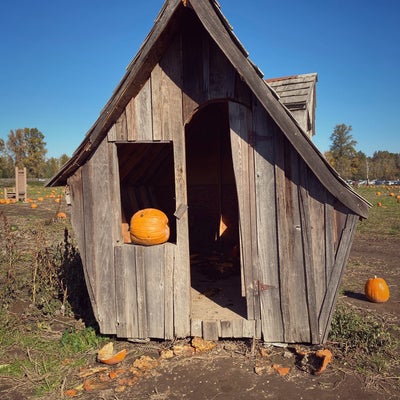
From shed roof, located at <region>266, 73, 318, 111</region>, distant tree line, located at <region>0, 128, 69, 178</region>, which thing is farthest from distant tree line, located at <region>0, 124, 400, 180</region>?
shed roof, located at <region>266, 73, 318, 111</region>

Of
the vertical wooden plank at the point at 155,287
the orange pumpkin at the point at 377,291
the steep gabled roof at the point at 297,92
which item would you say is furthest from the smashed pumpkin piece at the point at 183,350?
the steep gabled roof at the point at 297,92

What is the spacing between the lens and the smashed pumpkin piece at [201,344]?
4969 millimetres

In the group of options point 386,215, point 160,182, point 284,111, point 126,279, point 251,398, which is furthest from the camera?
point 386,215

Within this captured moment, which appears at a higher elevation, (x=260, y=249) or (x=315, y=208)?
(x=315, y=208)

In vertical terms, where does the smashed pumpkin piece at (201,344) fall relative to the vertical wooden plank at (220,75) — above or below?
below

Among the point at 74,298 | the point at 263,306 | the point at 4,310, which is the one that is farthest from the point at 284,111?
the point at 4,310

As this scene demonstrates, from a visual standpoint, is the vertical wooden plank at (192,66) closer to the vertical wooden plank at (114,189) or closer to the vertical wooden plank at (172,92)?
the vertical wooden plank at (172,92)

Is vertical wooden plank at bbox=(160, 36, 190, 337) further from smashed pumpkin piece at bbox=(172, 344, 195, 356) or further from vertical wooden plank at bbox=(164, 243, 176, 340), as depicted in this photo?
smashed pumpkin piece at bbox=(172, 344, 195, 356)

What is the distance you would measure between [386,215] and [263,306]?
48.6 ft

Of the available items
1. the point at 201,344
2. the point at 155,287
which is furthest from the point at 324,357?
the point at 155,287

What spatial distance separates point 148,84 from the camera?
4926 millimetres

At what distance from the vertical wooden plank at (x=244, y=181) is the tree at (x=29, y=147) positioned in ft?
261

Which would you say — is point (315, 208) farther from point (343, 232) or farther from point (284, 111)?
point (284, 111)

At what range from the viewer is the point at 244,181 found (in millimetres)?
4793
